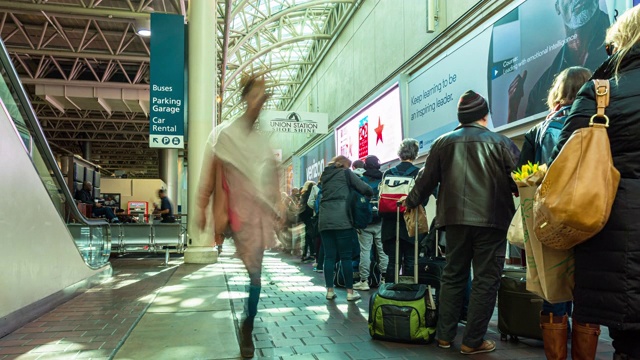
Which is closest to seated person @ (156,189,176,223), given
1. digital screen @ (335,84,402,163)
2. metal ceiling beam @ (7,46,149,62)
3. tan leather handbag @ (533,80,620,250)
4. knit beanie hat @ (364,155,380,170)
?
digital screen @ (335,84,402,163)

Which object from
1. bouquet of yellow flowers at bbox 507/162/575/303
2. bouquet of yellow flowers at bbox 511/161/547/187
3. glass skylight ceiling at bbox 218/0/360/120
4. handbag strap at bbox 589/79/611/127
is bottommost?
bouquet of yellow flowers at bbox 507/162/575/303

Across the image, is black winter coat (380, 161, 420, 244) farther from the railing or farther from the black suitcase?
the railing

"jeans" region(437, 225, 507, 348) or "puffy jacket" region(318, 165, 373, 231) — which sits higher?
"puffy jacket" region(318, 165, 373, 231)

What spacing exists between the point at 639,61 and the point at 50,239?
16.7 ft

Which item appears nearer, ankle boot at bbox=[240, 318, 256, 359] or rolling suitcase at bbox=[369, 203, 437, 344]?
ankle boot at bbox=[240, 318, 256, 359]

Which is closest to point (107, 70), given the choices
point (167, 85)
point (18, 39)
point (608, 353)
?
point (18, 39)

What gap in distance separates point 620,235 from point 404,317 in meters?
1.98

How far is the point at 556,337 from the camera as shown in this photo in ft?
8.66

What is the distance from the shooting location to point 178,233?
32.1 feet

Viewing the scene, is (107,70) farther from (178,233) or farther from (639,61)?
(639,61)

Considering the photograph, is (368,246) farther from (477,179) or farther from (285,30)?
(285,30)

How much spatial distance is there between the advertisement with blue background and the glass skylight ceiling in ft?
10.5

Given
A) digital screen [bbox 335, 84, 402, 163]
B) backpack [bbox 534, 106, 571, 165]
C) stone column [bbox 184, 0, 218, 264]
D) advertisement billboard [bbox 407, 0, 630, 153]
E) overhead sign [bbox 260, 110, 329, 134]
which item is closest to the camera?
backpack [bbox 534, 106, 571, 165]

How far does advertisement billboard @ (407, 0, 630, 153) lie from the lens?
542 centimetres
